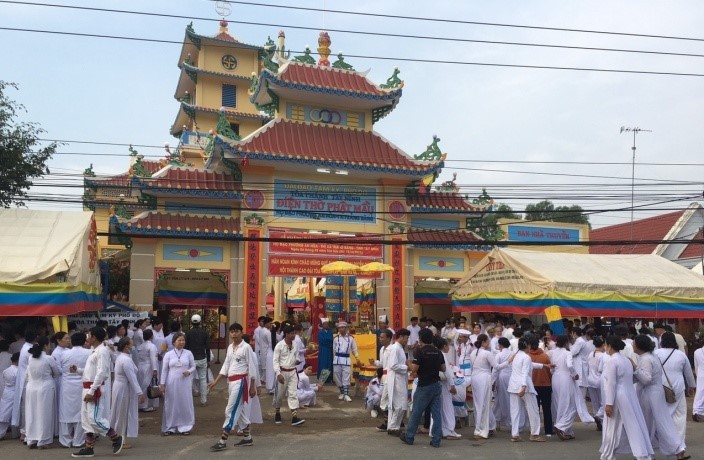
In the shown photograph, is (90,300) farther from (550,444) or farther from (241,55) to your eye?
(241,55)

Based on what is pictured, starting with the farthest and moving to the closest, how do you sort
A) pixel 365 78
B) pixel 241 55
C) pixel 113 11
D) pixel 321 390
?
pixel 241 55, pixel 365 78, pixel 321 390, pixel 113 11

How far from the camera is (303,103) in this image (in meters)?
20.9

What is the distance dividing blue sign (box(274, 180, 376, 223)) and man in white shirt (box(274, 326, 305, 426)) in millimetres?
7834

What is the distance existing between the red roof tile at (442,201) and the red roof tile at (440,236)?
2.74 feet

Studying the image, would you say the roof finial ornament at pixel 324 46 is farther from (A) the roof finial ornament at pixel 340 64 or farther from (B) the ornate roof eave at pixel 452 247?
(B) the ornate roof eave at pixel 452 247

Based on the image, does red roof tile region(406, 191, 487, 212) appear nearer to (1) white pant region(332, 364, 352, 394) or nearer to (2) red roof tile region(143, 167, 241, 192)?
(2) red roof tile region(143, 167, 241, 192)

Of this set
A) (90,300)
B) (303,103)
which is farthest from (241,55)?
(90,300)

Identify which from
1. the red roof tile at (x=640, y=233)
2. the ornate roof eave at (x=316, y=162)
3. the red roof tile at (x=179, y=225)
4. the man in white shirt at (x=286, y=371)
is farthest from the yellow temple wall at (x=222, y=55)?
the man in white shirt at (x=286, y=371)

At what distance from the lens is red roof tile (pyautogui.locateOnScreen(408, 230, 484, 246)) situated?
67.4 feet

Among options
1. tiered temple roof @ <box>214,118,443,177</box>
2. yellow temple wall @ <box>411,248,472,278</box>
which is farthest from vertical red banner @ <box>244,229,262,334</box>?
yellow temple wall @ <box>411,248,472,278</box>

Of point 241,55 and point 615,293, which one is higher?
point 241,55

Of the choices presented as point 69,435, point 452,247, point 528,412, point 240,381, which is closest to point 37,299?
point 69,435

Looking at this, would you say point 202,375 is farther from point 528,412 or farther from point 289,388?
point 528,412

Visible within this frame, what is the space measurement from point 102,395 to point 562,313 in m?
10.9
